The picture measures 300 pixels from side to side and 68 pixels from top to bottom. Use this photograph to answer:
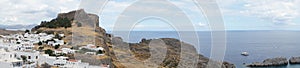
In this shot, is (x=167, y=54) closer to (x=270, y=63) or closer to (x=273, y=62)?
(x=270, y=63)

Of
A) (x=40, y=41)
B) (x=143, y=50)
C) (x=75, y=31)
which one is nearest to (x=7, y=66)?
(x=40, y=41)

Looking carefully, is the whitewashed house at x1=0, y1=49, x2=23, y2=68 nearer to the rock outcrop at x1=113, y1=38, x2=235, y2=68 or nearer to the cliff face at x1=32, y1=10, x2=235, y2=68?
the cliff face at x1=32, y1=10, x2=235, y2=68

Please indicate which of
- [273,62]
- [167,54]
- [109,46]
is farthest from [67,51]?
[273,62]

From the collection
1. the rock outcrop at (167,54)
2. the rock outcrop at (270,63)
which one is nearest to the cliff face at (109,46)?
the rock outcrop at (167,54)

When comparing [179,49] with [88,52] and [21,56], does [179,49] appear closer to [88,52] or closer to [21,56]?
[88,52]

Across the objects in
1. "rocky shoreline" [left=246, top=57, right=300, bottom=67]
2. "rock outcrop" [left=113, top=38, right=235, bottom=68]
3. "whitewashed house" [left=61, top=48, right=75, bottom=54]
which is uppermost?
"whitewashed house" [left=61, top=48, right=75, bottom=54]

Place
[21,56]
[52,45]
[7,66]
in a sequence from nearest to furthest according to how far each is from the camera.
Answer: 1. [7,66]
2. [21,56]
3. [52,45]

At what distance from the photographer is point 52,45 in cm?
3250

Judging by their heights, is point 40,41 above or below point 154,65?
above

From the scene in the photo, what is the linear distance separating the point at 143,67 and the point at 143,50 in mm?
13303

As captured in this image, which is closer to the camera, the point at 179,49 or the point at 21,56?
the point at 21,56

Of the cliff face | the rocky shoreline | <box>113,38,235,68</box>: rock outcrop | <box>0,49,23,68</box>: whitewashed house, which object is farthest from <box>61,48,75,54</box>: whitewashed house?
the rocky shoreline

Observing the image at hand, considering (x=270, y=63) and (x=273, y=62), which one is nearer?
(x=270, y=63)

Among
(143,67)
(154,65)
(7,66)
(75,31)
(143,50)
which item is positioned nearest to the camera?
(7,66)
